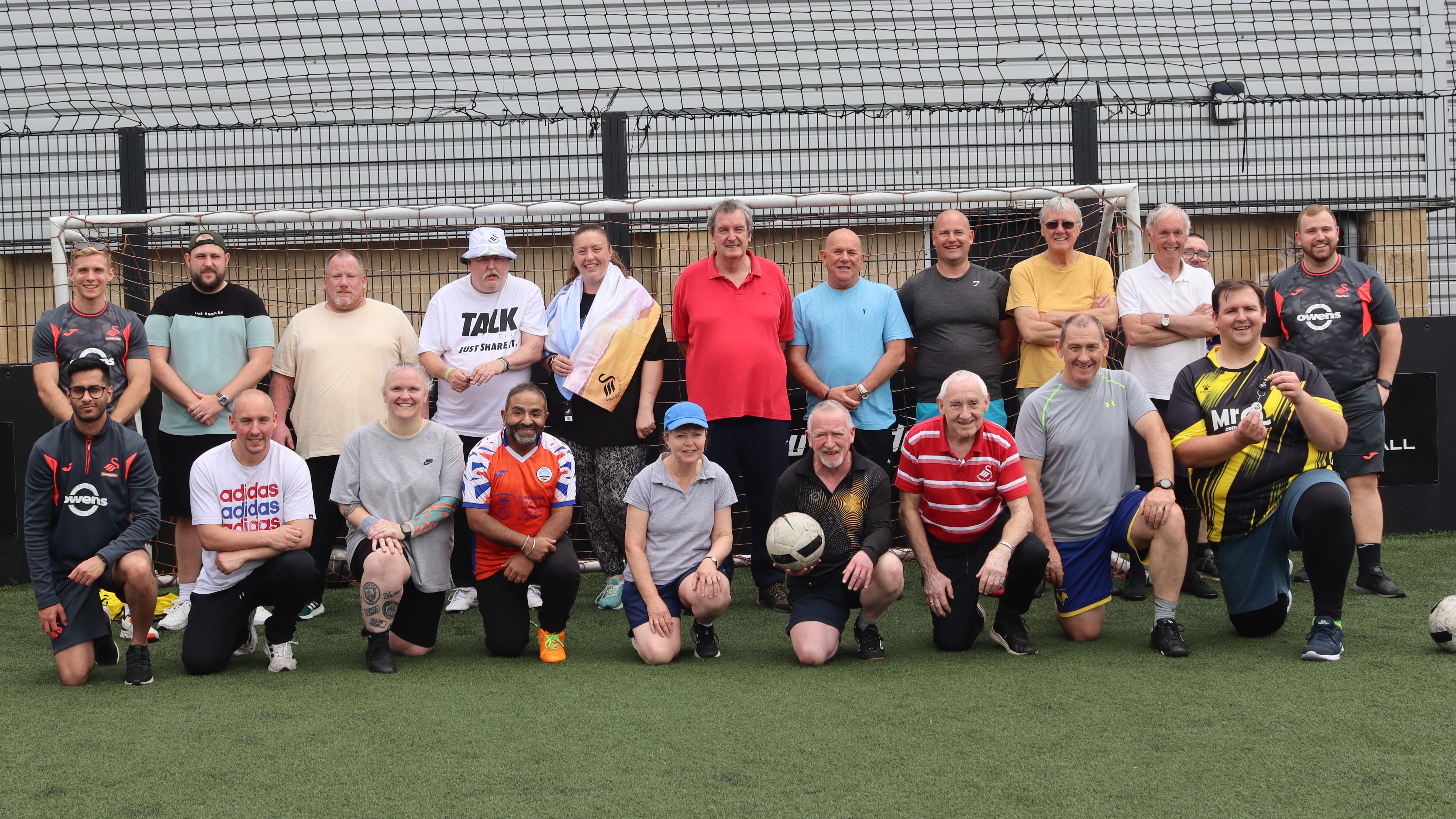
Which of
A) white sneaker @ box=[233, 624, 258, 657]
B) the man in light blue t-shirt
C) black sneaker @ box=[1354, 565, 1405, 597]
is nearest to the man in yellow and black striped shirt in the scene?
black sneaker @ box=[1354, 565, 1405, 597]

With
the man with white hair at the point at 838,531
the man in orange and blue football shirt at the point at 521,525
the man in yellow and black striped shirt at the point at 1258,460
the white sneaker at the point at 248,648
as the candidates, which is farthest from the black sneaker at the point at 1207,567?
the white sneaker at the point at 248,648

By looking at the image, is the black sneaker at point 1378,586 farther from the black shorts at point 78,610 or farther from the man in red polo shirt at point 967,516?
the black shorts at point 78,610

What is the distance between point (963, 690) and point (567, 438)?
2.35m

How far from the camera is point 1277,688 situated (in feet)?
11.2

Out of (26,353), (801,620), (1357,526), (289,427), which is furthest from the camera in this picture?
(26,353)

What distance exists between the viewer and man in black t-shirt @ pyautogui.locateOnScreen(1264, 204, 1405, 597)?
16.2ft

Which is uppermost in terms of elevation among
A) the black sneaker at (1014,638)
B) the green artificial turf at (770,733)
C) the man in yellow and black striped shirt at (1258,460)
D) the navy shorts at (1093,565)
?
the man in yellow and black striped shirt at (1258,460)

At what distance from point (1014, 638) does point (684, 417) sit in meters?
1.41

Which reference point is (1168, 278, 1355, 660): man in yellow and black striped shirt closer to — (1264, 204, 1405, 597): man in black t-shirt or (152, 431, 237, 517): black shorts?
(1264, 204, 1405, 597): man in black t-shirt

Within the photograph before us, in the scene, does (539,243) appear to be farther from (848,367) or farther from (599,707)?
(599,707)

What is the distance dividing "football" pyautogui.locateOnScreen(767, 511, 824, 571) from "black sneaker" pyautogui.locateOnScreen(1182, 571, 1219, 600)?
6.16ft

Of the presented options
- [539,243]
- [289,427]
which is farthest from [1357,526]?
[289,427]

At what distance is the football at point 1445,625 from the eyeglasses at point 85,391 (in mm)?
4545

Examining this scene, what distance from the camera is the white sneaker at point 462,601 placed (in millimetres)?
5145
